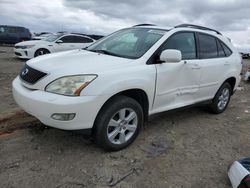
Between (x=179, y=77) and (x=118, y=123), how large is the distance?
51.2 inches

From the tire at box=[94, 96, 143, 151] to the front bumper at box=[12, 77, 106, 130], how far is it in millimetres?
134

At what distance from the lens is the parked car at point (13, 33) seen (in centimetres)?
2094

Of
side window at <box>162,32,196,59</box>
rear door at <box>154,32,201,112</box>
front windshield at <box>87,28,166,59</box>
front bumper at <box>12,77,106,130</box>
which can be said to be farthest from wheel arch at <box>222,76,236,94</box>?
front bumper at <box>12,77,106,130</box>

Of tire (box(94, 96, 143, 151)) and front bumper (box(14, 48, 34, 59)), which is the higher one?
tire (box(94, 96, 143, 151))

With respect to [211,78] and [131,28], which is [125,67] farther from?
[211,78]

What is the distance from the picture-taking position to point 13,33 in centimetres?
2106

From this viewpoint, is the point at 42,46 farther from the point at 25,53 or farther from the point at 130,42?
the point at 130,42

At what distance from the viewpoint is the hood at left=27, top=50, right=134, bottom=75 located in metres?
3.09

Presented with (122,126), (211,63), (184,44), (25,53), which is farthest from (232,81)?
(25,53)

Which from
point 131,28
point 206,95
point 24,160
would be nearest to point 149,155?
point 24,160

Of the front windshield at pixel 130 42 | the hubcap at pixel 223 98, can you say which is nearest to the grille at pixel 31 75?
the front windshield at pixel 130 42

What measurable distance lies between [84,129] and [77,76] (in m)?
0.62

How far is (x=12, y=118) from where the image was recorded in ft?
14.3

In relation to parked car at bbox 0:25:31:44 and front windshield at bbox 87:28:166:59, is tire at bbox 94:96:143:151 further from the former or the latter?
parked car at bbox 0:25:31:44
